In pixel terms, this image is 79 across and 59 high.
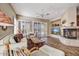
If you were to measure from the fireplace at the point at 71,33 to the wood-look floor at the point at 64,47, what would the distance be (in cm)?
20

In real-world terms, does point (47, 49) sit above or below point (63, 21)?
below

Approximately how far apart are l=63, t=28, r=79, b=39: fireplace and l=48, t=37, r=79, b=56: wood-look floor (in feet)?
0.66

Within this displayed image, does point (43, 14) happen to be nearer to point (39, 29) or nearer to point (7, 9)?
point (39, 29)

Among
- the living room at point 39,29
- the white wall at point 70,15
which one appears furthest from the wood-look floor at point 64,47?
the white wall at point 70,15

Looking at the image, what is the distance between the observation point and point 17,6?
242 cm

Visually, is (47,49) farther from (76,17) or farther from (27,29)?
(76,17)

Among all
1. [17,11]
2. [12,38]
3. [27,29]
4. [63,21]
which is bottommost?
[12,38]

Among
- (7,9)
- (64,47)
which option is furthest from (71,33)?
(7,9)

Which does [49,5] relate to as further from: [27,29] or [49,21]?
[27,29]

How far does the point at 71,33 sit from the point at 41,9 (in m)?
0.77

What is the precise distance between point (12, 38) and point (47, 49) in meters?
0.73

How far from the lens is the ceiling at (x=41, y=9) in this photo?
2408 millimetres

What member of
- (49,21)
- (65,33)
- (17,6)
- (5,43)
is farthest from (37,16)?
(5,43)

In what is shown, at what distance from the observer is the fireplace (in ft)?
7.90
